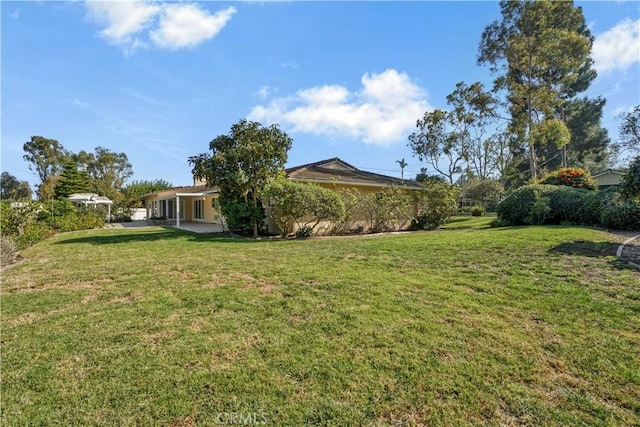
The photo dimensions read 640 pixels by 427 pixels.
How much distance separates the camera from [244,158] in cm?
1373

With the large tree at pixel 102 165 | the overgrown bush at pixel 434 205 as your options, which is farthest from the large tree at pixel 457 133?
the large tree at pixel 102 165

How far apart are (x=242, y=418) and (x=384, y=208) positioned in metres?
14.3

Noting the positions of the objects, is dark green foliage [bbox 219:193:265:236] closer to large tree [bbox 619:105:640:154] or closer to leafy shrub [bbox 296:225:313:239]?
leafy shrub [bbox 296:225:313:239]

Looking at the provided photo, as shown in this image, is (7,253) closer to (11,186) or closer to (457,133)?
(457,133)

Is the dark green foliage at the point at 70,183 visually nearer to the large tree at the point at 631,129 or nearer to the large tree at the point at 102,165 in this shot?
the large tree at the point at 102,165

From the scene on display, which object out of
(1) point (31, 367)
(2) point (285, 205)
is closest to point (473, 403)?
(1) point (31, 367)

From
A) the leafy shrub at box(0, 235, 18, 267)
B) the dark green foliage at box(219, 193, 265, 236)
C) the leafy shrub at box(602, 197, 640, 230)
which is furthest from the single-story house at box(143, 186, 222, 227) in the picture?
the leafy shrub at box(602, 197, 640, 230)

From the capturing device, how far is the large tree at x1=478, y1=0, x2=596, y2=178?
25578 mm

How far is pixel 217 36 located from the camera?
39.1 ft

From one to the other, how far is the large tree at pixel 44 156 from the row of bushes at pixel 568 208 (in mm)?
56876

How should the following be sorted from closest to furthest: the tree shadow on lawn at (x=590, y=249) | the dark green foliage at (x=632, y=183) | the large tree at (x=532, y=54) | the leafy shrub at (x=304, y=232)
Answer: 1. the tree shadow on lawn at (x=590, y=249)
2. the dark green foliage at (x=632, y=183)
3. the leafy shrub at (x=304, y=232)
4. the large tree at (x=532, y=54)

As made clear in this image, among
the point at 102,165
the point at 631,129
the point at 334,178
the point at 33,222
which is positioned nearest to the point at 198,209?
the point at 33,222

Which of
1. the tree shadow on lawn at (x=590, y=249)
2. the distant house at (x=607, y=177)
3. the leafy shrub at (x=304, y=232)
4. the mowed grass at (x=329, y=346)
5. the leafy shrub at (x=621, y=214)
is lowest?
the mowed grass at (x=329, y=346)

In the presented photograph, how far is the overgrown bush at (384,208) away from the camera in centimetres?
1608
